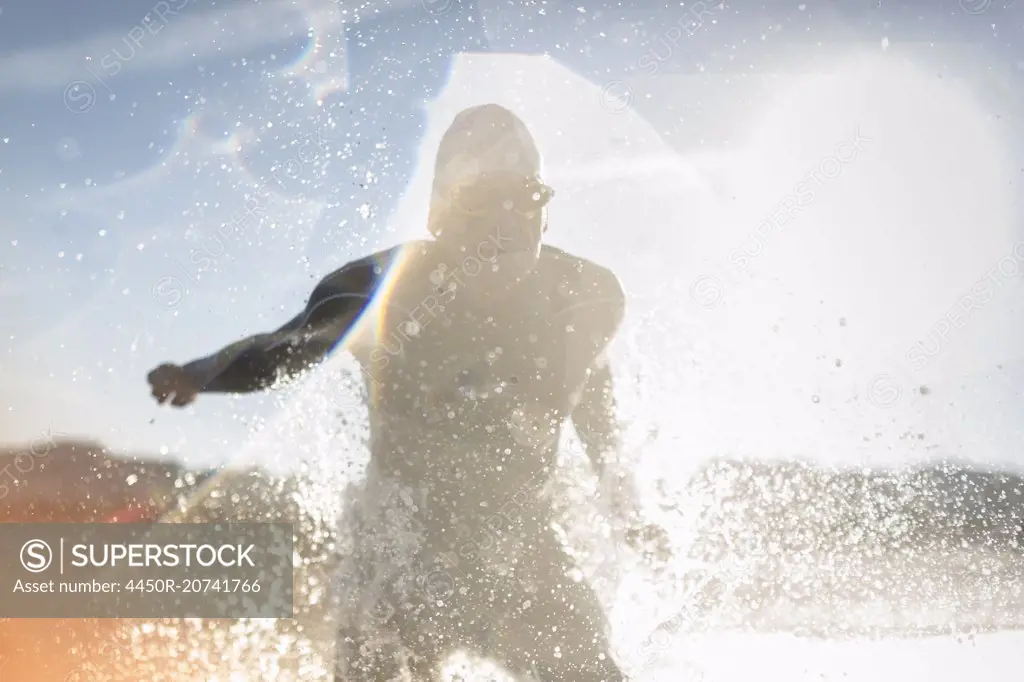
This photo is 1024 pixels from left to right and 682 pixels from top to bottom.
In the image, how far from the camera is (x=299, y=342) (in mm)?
2334

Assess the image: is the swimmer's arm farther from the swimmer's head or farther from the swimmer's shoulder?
the swimmer's head

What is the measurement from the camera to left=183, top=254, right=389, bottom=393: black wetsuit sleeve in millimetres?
2230

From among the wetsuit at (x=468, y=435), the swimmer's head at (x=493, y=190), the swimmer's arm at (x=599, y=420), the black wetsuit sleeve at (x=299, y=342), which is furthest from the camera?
the swimmer's arm at (x=599, y=420)

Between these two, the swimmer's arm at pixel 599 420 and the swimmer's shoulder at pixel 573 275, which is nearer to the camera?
the swimmer's shoulder at pixel 573 275

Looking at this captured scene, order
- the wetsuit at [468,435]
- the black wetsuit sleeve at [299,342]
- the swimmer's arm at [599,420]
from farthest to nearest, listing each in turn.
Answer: the swimmer's arm at [599,420] < the wetsuit at [468,435] < the black wetsuit sleeve at [299,342]

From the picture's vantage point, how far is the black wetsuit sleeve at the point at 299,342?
7.32 ft
